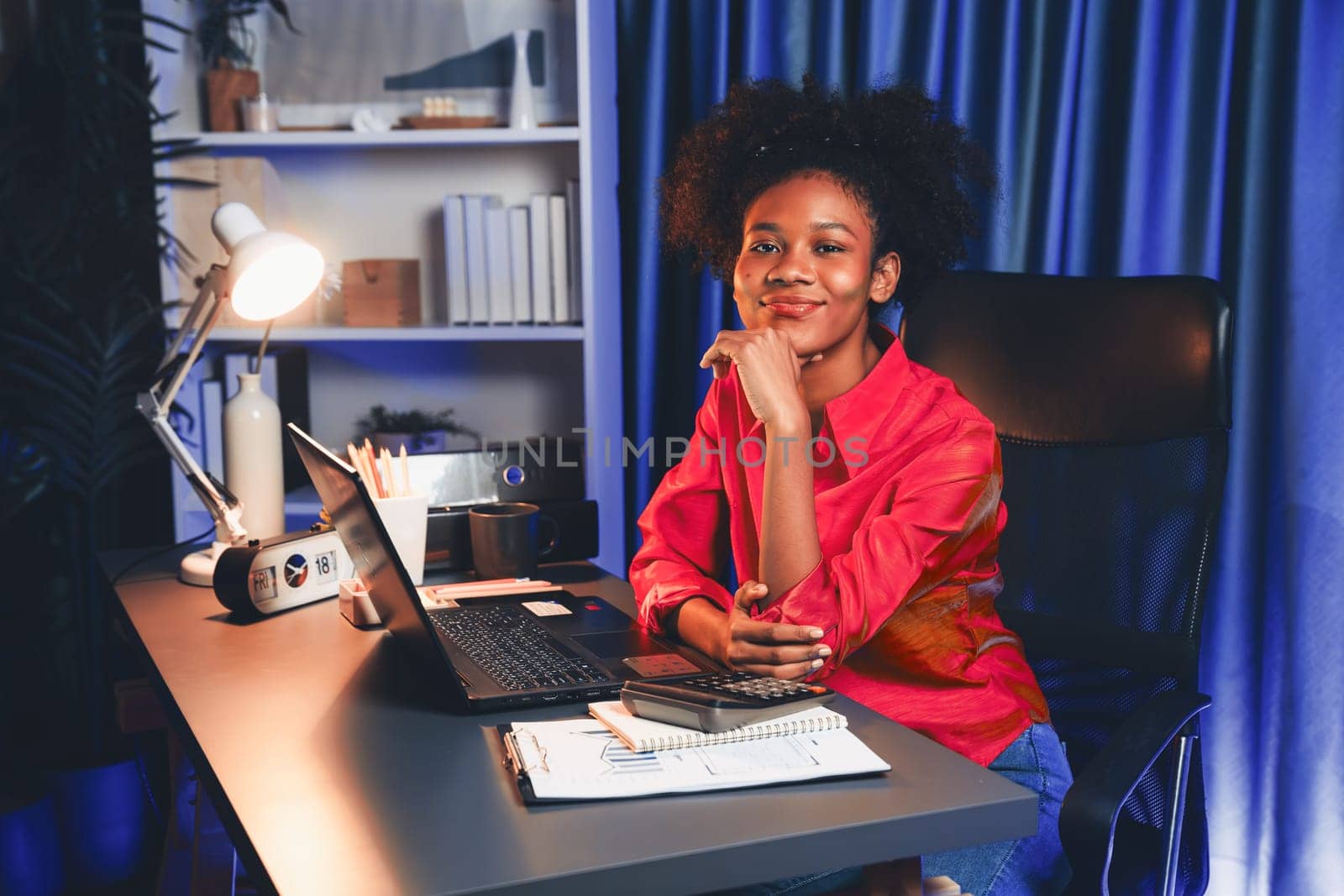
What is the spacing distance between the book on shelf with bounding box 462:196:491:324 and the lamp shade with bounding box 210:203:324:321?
788 millimetres

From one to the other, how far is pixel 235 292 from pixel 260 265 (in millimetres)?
53

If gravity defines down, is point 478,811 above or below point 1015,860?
above

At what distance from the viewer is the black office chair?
4.45 ft

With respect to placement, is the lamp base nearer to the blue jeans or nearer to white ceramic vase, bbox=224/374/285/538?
white ceramic vase, bbox=224/374/285/538

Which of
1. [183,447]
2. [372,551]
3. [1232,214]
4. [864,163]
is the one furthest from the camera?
[1232,214]

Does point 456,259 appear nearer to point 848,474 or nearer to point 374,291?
point 374,291

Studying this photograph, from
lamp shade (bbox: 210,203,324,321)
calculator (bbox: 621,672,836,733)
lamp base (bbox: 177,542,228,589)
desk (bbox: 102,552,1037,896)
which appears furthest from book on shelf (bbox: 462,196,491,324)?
calculator (bbox: 621,672,836,733)

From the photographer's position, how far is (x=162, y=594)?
1442 millimetres

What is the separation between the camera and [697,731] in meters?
0.86

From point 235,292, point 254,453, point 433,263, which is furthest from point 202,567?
point 433,263

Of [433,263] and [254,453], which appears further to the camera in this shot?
[433,263]

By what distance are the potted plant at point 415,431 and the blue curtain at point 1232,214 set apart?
92 centimetres

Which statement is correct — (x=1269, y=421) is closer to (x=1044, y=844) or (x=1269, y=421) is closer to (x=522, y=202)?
(x=1044, y=844)

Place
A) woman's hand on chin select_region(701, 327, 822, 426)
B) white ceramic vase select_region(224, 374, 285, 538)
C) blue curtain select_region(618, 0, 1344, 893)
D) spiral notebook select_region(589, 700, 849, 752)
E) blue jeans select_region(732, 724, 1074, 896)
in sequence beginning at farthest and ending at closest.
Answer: blue curtain select_region(618, 0, 1344, 893) → white ceramic vase select_region(224, 374, 285, 538) → woman's hand on chin select_region(701, 327, 822, 426) → blue jeans select_region(732, 724, 1074, 896) → spiral notebook select_region(589, 700, 849, 752)
